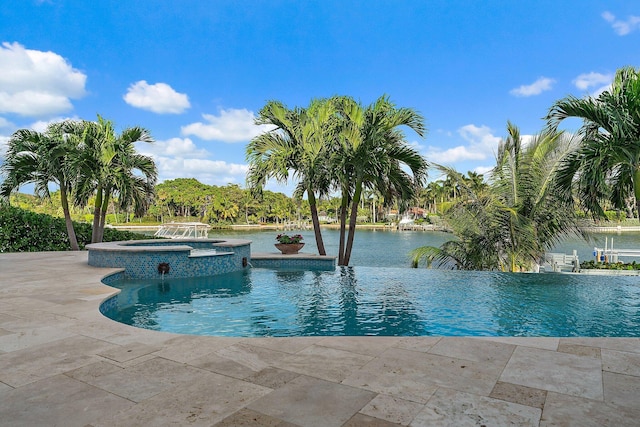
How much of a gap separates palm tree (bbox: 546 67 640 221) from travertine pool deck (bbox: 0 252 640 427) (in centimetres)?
499

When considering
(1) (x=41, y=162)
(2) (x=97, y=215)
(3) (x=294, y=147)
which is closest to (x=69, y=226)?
(2) (x=97, y=215)

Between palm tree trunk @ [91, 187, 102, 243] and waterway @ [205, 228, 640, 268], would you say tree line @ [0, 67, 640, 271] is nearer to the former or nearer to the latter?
palm tree trunk @ [91, 187, 102, 243]

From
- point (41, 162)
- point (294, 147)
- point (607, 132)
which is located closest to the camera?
point (607, 132)

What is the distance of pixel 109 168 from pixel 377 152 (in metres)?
9.43

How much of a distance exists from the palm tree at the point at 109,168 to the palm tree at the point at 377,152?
7579 millimetres

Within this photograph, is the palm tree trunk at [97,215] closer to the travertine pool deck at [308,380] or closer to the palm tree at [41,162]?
the palm tree at [41,162]

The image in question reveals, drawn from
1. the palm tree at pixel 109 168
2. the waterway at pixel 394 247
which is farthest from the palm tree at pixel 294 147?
the palm tree at pixel 109 168

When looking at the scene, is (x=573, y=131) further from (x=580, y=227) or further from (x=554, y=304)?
(x=554, y=304)

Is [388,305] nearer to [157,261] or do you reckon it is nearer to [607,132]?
[607,132]

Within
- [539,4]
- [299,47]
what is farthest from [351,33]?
[539,4]

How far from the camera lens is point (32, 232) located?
50.8ft

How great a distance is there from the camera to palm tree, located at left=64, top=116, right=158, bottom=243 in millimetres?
14672

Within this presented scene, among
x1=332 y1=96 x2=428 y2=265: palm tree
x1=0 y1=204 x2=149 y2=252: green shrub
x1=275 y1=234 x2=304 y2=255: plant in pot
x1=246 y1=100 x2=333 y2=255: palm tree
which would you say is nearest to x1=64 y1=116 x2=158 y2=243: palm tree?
x1=0 y1=204 x2=149 y2=252: green shrub

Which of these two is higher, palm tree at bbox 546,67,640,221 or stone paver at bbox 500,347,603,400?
palm tree at bbox 546,67,640,221
